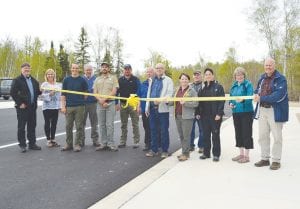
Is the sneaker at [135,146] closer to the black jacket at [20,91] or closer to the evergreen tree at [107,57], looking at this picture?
the black jacket at [20,91]

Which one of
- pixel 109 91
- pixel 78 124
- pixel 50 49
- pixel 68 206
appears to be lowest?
pixel 68 206

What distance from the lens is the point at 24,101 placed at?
9469 millimetres

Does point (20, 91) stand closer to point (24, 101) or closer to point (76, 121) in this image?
point (24, 101)

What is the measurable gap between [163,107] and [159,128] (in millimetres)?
577

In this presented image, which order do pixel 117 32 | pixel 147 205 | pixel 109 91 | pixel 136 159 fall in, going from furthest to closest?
1. pixel 117 32
2. pixel 109 91
3. pixel 136 159
4. pixel 147 205

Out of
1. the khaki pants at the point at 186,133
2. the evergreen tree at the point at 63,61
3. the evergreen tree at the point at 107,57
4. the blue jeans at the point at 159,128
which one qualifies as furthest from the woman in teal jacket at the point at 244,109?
the evergreen tree at the point at 63,61

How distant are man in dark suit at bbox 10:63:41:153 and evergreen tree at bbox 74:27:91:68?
2736 inches

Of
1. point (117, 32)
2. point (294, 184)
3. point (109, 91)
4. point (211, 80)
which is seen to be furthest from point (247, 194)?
point (117, 32)

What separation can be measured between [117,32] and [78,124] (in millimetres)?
67892

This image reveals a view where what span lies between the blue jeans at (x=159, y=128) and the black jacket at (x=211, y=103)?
78cm

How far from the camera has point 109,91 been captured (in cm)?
959

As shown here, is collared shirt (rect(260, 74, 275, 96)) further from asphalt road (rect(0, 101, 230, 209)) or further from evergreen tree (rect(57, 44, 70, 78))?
evergreen tree (rect(57, 44, 70, 78))

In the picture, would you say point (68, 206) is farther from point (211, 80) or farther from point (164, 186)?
point (211, 80)

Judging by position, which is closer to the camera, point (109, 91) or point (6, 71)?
point (109, 91)
